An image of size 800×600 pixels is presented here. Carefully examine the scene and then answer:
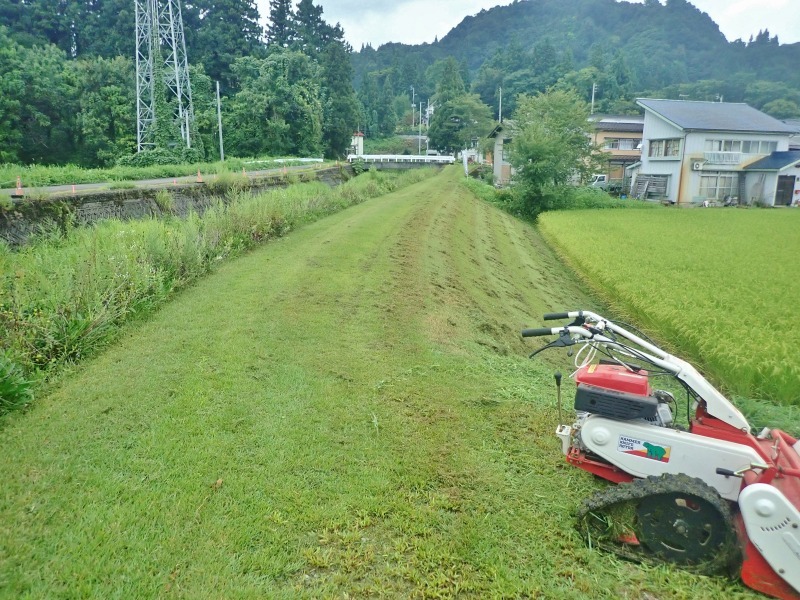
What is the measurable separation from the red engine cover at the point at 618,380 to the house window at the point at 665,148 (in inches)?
1324

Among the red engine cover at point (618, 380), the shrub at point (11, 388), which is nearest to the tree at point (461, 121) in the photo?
the shrub at point (11, 388)

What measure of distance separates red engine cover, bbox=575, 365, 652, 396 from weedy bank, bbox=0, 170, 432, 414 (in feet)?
14.2

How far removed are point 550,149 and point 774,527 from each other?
86.5ft

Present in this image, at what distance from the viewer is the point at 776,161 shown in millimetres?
31500

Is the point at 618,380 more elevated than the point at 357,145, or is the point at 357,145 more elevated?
the point at 357,145

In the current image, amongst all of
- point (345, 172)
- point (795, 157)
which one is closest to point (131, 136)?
point (345, 172)

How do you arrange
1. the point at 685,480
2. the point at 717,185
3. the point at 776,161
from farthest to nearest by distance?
the point at 717,185, the point at 776,161, the point at 685,480

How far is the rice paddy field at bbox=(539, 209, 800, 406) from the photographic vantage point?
257 inches

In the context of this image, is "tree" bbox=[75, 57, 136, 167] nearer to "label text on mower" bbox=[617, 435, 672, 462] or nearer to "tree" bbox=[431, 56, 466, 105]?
"tree" bbox=[431, 56, 466, 105]

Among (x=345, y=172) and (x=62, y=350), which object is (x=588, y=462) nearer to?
(x=62, y=350)

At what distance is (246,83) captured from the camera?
164 ft

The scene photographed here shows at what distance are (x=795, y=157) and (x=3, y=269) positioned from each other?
37416 millimetres

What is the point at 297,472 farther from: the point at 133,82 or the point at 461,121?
the point at 461,121

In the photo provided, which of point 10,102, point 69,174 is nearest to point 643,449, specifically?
point 69,174
